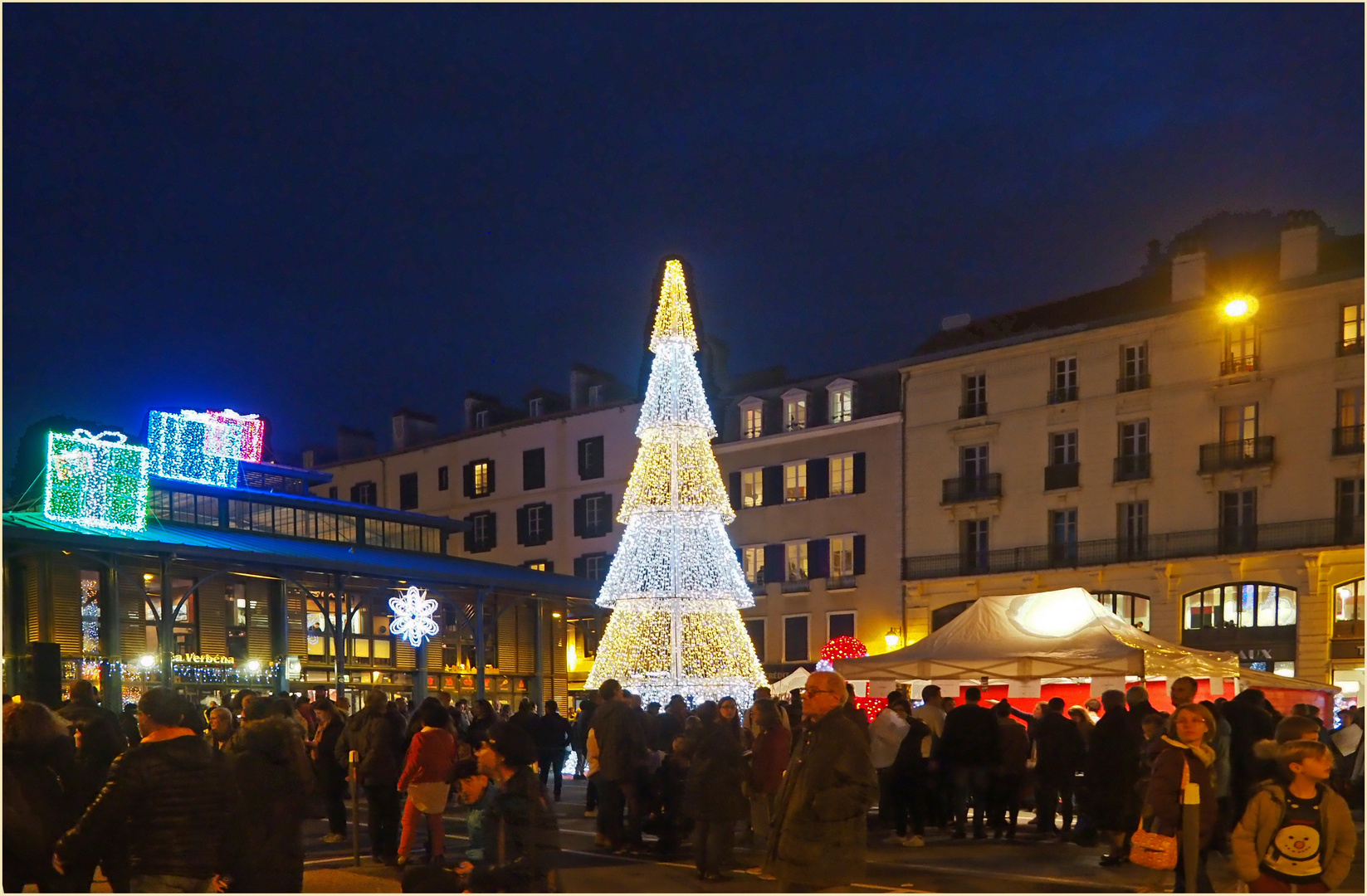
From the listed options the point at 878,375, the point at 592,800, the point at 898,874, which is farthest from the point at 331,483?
the point at 898,874

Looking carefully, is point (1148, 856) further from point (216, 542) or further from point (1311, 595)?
point (1311, 595)

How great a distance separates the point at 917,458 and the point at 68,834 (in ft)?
116

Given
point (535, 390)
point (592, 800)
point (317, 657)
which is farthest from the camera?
point (535, 390)

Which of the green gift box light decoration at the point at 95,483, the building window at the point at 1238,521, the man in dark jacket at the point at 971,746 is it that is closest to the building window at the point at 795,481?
the building window at the point at 1238,521

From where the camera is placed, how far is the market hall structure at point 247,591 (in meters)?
25.0

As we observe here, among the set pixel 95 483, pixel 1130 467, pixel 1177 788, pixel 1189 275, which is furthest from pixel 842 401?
pixel 1177 788

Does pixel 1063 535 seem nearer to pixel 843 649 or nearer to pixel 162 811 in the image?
pixel 843 649

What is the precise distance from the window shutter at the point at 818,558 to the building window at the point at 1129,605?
8066mm

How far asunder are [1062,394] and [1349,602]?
29.1 feet

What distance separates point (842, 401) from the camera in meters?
41.8

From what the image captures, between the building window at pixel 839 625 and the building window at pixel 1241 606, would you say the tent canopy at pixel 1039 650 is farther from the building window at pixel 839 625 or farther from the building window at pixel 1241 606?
the building window at pixel 839 625

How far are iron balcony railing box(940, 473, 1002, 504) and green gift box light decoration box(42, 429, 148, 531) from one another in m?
21.8

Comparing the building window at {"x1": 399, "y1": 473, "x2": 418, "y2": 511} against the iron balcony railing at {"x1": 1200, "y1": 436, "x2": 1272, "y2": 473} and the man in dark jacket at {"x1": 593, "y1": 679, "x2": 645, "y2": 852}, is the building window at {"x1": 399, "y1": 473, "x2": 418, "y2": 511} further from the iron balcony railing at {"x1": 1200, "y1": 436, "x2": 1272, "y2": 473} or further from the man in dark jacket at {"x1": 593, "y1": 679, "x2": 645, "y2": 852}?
the man in dark jacket at {"x1": 593, "y1": 679, "x2": 645, "y2": 852}

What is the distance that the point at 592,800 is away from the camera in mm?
17000
